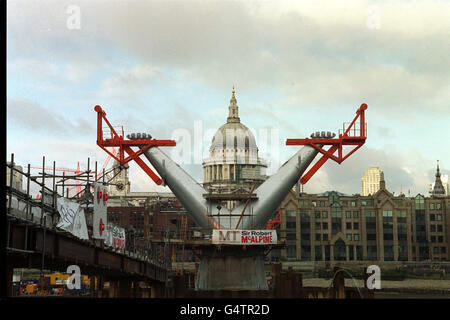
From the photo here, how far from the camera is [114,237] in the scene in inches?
1997

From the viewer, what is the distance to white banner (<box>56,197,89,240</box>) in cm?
3588

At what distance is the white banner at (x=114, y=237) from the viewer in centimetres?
4856

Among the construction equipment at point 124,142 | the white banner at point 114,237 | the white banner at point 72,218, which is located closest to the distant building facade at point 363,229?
the construction equipment at point 124,142

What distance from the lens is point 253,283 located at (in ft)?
210

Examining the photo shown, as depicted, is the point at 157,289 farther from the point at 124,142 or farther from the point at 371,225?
the point at 371,225

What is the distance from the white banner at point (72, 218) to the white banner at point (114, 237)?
819 centimetres

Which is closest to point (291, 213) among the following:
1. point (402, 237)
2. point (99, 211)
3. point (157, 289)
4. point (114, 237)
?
point (402, 237)

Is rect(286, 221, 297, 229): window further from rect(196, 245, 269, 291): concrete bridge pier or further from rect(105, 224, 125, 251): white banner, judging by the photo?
rect(105, 224, 125, 251): white banner

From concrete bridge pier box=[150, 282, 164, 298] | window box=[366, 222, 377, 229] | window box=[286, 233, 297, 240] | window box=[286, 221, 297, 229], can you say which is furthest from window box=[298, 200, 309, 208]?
concrete bridge pier box=[150, 282, 164, 298]

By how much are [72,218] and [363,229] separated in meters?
144

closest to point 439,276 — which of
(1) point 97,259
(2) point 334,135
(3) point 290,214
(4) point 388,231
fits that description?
(4) point 388,231

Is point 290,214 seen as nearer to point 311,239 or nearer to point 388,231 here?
point 311,239
